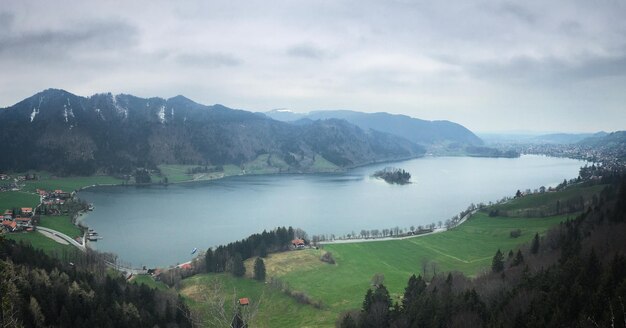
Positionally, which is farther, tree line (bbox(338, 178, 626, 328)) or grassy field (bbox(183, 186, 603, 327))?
grassy field (bbox(183, 186, 603, 327))

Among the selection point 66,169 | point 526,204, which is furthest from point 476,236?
point 66,169

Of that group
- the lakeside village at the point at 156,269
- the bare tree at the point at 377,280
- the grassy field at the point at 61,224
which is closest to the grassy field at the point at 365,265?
the bare tree at the point at 377,280

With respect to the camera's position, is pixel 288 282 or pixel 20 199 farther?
pixel 20 199

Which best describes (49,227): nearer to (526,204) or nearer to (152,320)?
(152,320)

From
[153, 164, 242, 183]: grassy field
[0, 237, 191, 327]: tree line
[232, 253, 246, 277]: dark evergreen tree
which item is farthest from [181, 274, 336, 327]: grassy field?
[153, 164, 242, 183]: grassy field

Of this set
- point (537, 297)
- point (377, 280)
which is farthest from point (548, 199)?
point (537, 297)

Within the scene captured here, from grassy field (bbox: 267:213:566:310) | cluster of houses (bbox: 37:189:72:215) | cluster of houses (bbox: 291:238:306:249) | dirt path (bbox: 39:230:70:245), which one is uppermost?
cluster of houses (bbox: 37:189:72:215)

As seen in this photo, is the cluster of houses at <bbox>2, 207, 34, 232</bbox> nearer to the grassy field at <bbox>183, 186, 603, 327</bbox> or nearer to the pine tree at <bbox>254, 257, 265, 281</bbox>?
the grassy field at <bbox>183, 186, 603, 327</bbox>
